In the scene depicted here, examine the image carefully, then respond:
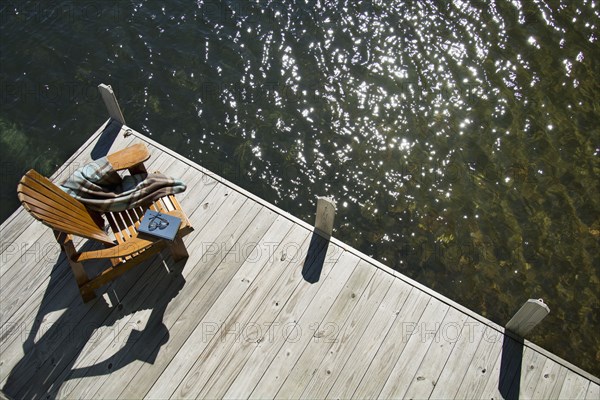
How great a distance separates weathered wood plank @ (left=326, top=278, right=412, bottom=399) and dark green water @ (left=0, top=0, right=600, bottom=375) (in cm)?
118

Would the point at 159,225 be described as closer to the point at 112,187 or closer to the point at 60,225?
the point at 60,225

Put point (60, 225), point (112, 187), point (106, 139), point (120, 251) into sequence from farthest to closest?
point (106, 139)
point (112, 187)
point (120, 251)
point (60, 225)

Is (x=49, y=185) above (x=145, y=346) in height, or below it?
above

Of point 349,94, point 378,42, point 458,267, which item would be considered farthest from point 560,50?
point 458,267

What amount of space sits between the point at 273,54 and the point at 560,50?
428 centimetres

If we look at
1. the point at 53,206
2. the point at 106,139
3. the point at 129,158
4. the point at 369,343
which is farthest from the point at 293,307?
the point at 106,139

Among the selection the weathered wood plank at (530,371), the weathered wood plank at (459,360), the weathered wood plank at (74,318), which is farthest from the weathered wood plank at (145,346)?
the weathered wood plank at (530,371)

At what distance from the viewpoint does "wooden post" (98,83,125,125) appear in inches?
263

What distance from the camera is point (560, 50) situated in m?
8.48

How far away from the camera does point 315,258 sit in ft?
19.7

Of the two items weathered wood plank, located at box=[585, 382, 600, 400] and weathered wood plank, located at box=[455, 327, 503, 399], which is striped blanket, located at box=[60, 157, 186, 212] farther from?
weathered wood plank, located at box=[585, 382, 600, 400]

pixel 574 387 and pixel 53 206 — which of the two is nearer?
pixel 53 206

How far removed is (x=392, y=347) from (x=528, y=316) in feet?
4.25

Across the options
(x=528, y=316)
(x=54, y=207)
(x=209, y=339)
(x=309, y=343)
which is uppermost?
(x=528, y=316)
